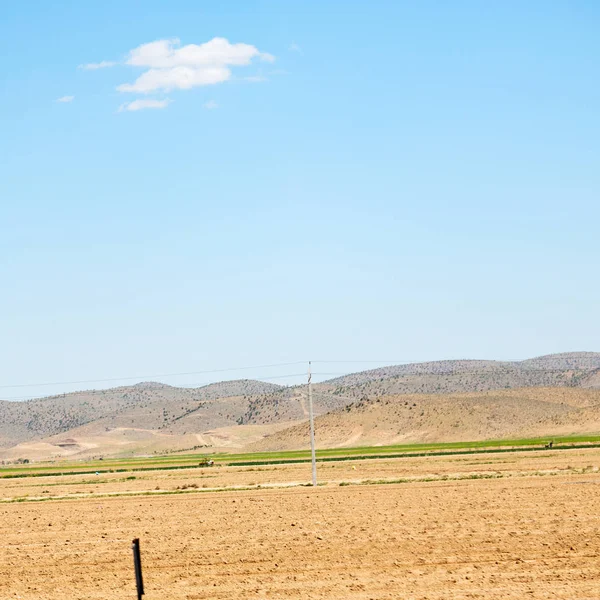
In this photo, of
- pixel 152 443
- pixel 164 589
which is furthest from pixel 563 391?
pixel 164 589

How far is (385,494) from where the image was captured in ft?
135

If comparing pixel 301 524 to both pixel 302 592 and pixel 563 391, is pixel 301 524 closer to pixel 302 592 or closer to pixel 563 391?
pixel 302 592

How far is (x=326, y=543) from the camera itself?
1038 inches

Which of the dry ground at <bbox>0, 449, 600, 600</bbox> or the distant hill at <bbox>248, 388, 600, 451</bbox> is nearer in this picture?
the dry ground at <bbox>0, 449, 600, 600</bbox>

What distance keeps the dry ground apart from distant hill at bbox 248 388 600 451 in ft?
255

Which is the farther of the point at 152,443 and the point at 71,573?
the point at 152,443

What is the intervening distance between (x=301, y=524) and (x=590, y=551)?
10614 mm

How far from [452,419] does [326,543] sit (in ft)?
358

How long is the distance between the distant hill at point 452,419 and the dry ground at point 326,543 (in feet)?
255

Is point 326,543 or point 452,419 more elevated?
point 326,543

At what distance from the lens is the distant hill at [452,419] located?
123312 mm

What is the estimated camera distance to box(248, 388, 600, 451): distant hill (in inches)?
4855

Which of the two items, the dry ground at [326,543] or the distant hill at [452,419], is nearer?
the dry ground at [326,543]

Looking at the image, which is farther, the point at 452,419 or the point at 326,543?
the point at 452,419
